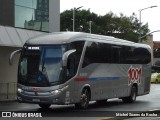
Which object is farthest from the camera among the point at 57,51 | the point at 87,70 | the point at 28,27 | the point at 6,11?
the point at 28,27

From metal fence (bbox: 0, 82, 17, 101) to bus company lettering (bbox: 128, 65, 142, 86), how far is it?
24.5 feet

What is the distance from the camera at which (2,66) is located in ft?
105

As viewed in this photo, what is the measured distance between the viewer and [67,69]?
61.9 feet

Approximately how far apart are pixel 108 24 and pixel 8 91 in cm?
7040

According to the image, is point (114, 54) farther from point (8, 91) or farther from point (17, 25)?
point (17, 25)

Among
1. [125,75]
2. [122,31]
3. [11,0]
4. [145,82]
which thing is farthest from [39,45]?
[122,31]

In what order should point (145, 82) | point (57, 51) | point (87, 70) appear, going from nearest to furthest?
point (57, 51), point (87, 70), point (145, 82)

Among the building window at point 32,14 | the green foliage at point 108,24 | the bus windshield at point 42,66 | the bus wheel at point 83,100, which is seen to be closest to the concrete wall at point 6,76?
the building window at point 32,14

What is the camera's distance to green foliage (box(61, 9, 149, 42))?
96.2 metres

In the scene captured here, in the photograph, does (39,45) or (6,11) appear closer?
(39,45)

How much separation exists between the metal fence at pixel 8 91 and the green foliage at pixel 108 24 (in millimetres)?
64052

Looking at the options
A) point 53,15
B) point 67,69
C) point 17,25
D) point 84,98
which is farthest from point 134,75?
point 53,15

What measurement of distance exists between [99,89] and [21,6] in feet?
39.2

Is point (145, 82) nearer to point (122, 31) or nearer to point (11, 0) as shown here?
point (11, 0)
